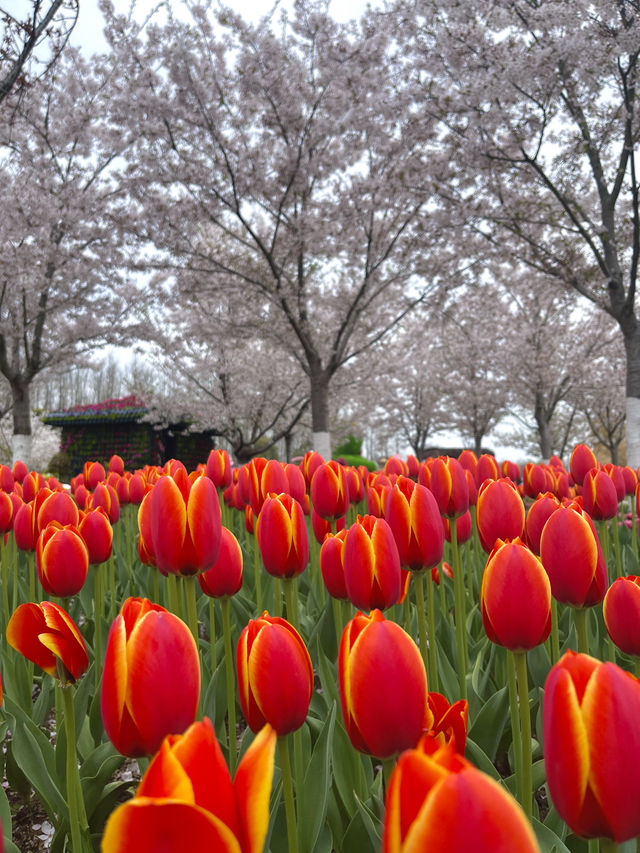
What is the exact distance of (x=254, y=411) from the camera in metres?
20.0

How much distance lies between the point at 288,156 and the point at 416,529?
12719 millimetres

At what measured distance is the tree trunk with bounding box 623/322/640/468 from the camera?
1082 cm

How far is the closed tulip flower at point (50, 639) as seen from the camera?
1.01 meters

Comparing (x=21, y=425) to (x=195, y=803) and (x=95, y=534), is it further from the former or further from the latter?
(x=195, y=803)

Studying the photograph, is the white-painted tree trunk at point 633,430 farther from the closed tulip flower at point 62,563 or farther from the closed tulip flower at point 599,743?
the closed tulip flower at point 599,743

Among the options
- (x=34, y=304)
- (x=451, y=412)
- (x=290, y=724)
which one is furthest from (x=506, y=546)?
(x=451, y=412)

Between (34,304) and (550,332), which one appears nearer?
(34,304)

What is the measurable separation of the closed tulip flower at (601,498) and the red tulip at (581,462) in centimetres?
46

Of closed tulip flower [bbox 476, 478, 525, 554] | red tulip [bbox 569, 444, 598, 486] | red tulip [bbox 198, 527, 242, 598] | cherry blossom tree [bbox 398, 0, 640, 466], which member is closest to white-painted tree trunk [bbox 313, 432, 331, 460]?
cherry blossom tree [bbox 398, 0, 640, 466]

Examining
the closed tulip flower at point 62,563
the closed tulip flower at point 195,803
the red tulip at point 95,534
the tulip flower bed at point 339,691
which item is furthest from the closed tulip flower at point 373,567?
the red tulip at point 95,534

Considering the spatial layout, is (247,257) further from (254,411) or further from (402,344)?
(402,344)

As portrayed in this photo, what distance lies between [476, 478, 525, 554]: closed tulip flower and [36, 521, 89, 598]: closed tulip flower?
99 centimetres

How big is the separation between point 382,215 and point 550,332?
A: 12162 mm

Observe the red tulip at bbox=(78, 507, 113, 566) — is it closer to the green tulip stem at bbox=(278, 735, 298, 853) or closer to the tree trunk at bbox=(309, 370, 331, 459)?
the green tulip stem at bbox=(278, 735, 298, 853)
